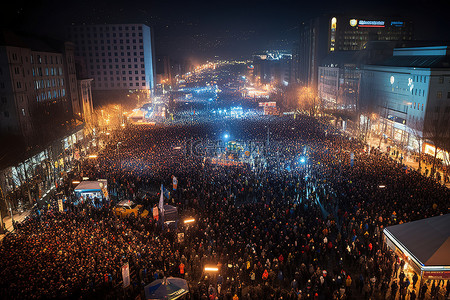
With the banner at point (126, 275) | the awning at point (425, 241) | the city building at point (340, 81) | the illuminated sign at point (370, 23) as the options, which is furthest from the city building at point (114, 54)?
the awning at point (425, 241)

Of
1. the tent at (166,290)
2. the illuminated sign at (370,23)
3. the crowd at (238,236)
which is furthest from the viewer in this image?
the illuminated sign at (370,23)

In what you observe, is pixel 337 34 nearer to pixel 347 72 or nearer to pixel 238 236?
pixel 347 72

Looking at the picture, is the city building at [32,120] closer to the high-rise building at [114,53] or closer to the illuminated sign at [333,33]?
the high-rise building at [114,53]

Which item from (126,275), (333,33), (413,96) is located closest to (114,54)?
(333,33)

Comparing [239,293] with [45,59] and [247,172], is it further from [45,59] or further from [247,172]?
[45,59]

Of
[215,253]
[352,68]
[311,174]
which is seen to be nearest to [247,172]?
[311,174]

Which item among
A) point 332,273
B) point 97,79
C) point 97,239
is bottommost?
point 332,273
